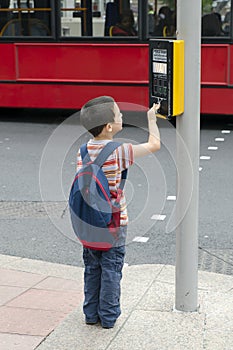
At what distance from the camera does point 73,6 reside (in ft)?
38.3

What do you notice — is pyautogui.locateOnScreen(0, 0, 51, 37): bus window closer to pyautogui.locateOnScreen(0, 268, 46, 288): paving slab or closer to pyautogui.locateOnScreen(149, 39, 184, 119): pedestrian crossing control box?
pyautogui.locateOnScreen(0, 268, 46, 288): paving slab

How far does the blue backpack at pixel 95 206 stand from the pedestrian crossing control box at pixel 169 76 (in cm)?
36

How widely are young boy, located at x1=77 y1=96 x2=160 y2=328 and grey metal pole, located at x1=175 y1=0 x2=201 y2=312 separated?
0.71ft

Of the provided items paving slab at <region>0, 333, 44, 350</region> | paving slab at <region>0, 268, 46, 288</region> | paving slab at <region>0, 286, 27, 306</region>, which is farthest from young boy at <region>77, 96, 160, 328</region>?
paving slab at <region>0, 268, 46, 288</region>

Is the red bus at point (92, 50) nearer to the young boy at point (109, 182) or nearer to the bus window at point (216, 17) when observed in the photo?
the bus window at point (216, 17)

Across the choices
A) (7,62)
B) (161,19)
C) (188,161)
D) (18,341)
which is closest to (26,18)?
(7,62)

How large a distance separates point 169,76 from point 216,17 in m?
7.20

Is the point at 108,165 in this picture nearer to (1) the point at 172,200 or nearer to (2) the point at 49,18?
(1) the point at 172,200

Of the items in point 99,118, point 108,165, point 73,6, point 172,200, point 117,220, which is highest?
point 73,6

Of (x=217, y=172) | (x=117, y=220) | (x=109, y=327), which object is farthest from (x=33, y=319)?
(x=217, y=172)

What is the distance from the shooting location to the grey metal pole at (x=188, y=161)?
13.6ft

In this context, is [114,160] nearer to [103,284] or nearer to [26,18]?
[103,284]

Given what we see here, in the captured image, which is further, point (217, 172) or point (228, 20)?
point (228, 20)

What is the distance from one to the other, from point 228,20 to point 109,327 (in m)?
7.56
